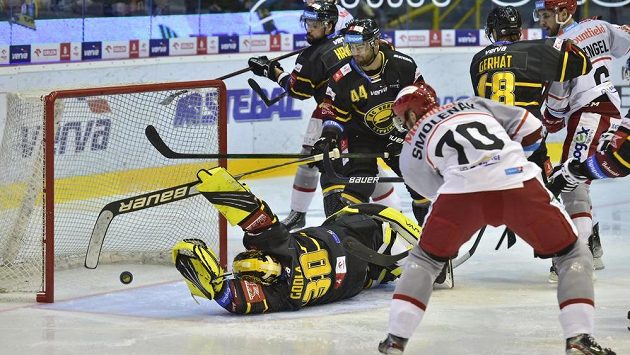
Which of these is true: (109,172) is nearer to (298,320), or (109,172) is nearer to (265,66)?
(265,66)

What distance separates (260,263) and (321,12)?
88.4 inches

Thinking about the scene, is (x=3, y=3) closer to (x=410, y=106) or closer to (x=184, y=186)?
(x=184, y=186)

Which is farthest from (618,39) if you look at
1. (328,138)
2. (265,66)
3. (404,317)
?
(404,317)

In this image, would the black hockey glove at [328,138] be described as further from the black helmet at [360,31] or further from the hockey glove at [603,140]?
the hockey glove at [603,140]

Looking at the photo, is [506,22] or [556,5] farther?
[556,5]

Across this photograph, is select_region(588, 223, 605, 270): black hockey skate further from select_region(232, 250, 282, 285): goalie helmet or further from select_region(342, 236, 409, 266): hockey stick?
select_region(232, 250, 282, 285): goalie helmet

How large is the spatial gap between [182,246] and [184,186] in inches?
38.9

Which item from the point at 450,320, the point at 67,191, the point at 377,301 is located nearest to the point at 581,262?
the point at 450,320

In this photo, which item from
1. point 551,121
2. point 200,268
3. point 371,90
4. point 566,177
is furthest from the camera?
point 551,121

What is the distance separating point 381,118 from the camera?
21.8 ft

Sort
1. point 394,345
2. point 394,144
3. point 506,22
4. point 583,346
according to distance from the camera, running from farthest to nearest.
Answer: point 394,144
point 506,22
point 394,345
point 583,346

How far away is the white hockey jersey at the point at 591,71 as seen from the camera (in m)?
6.51

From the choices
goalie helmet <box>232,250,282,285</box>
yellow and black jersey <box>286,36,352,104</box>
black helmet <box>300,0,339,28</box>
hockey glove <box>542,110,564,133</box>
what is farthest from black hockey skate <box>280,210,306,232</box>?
goalie helmet <box>232,250,282,285</box>

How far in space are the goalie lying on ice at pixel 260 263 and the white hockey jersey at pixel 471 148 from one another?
1.05 m
